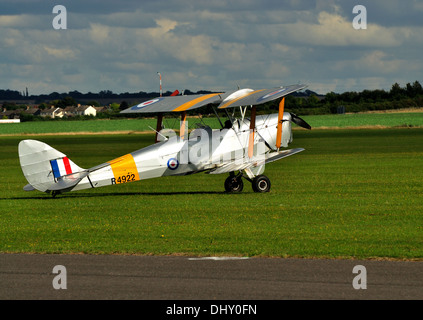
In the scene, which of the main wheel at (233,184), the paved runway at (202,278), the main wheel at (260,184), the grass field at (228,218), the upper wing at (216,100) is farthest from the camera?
the main wheel at (233,184)

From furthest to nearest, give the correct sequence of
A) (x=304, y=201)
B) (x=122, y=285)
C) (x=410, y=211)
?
(x=304, y=201), (x=410, y=211), (x=122, y=285)

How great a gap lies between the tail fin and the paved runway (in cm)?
743

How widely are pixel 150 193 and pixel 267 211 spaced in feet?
21.2

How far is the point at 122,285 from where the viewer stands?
31.0 ft

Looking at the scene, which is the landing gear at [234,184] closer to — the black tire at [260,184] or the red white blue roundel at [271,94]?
the black tire at [260,184]

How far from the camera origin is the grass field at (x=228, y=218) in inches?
484

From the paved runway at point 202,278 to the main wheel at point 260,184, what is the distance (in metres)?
9.66

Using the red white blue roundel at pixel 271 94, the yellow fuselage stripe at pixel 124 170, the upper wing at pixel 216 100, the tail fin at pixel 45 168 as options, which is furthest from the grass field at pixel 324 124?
the tail fin at pixel 45 168

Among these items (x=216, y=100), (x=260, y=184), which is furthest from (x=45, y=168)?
(x=260, y=184)

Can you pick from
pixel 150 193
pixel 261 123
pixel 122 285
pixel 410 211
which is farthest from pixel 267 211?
pixel 122 285
